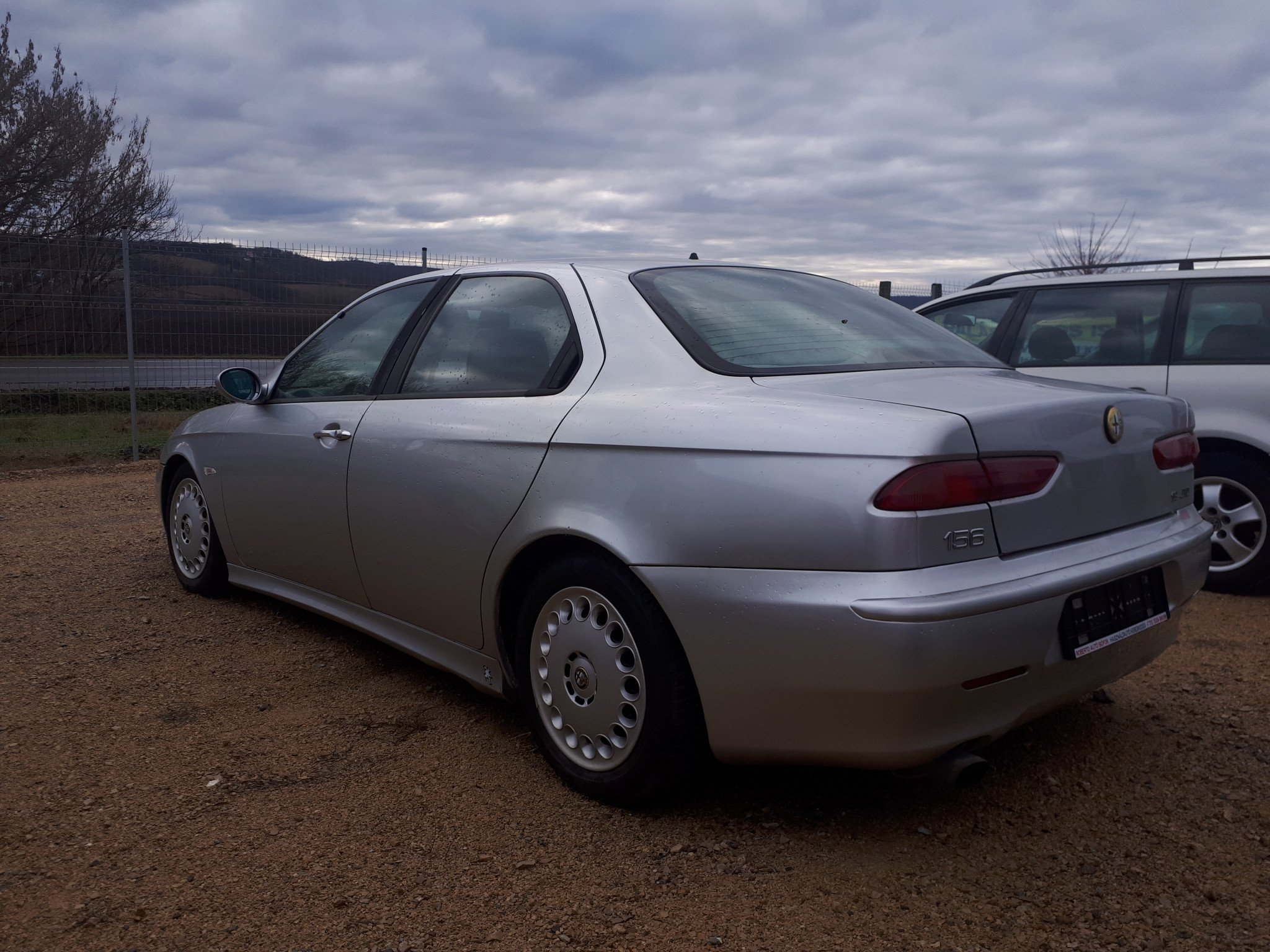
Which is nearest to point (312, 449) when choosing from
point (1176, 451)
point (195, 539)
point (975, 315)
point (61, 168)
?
point (195, 539)

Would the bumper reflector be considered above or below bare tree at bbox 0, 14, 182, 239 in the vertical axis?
below

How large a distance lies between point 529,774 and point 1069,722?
1.74 meters

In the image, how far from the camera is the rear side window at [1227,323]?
5047 mm

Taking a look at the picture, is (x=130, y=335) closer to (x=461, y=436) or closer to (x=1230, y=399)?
(x=461, y=436)

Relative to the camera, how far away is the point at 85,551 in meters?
6.13

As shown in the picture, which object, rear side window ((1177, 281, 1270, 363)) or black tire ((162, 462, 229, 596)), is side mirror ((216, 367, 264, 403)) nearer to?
black tire ((162, 462, 229, 596))

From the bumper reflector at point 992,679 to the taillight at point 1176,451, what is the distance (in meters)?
0.85

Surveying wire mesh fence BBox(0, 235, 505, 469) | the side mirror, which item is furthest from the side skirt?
wire mesh fence BBox(0, 235, 505, 469)

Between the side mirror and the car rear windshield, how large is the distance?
1989 millimetres

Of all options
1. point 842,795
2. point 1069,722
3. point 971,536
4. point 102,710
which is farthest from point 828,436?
point 102,710

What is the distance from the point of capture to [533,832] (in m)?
2.71

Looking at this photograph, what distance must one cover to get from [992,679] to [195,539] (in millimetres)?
3887

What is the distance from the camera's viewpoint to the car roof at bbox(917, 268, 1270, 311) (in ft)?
17.1

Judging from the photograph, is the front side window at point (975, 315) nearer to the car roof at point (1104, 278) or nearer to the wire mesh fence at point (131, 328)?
the car roof at point (1104, 278)
